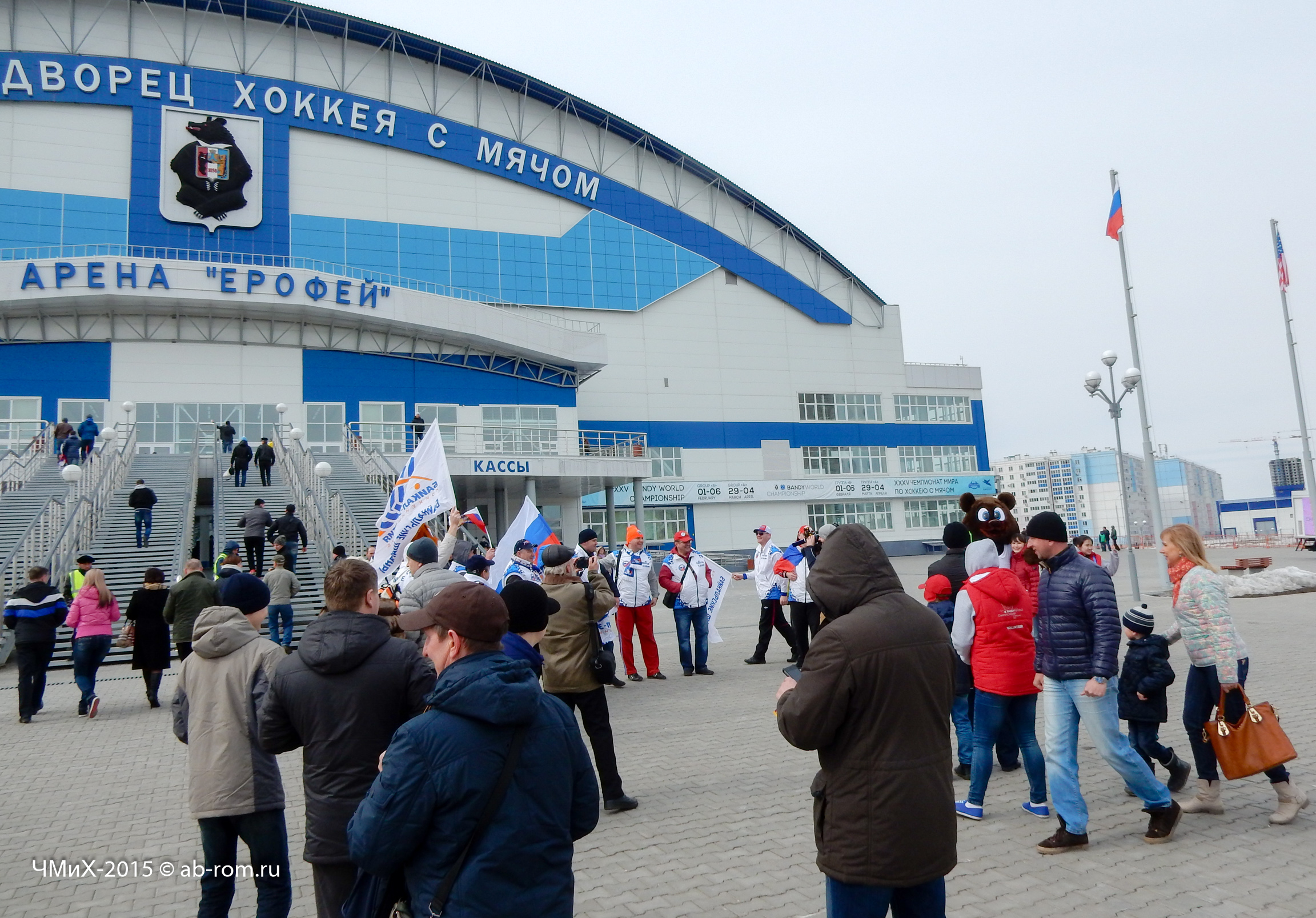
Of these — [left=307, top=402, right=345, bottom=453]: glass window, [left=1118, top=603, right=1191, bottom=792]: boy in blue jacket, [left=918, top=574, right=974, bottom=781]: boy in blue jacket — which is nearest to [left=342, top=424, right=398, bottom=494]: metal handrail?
[left=307, top=402, right=345, bottom=453]: glass window

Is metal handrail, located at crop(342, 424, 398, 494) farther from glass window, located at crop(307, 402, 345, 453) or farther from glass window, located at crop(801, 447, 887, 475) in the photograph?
glass window, located at crop(801, 447, 887, 475)

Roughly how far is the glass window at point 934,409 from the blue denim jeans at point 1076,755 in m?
47.1

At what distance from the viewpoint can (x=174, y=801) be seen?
679cm

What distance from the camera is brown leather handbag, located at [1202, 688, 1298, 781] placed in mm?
5238

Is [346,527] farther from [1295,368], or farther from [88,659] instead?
[1295,368]

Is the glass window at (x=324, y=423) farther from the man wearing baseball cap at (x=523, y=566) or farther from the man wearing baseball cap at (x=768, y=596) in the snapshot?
the man wearing baseball cap at (x=523, y=566)

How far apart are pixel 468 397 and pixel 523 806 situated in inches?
1409

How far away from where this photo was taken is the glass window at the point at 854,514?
4772 cm

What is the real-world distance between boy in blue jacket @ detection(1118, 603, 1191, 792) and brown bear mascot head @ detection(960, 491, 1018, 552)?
102cm

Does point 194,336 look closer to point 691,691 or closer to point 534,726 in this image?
point 691,691

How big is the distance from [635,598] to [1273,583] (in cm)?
1775

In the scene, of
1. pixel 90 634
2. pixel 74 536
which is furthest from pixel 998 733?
pixel 74 536

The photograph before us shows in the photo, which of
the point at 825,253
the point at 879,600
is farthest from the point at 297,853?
the point at 825,253

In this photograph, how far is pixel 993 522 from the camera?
666 centimetres
